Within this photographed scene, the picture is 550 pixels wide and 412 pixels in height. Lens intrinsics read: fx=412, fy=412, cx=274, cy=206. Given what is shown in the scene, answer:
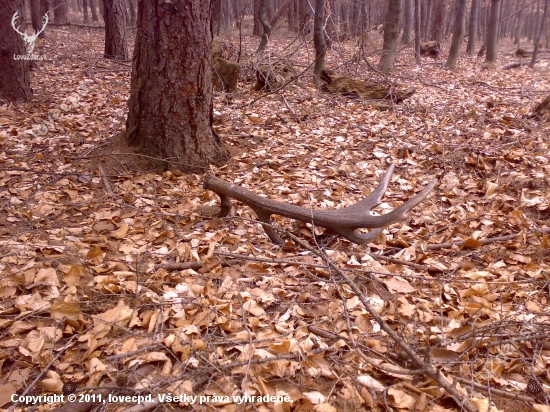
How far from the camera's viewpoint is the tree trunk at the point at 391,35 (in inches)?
309

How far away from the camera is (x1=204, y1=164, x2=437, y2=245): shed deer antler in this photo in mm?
2693

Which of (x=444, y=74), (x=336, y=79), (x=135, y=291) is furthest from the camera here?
(x=444, y=74)

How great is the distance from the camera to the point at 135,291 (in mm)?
2250

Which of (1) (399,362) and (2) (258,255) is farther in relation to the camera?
(2) (258,255)

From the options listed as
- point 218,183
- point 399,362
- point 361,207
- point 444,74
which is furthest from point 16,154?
point 444,74

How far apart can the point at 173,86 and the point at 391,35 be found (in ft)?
19.4

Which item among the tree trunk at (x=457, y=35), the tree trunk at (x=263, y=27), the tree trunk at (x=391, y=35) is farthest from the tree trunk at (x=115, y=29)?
the tree trunk at (x=457, y=35)

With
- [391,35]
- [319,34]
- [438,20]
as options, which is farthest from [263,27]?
[438,20]

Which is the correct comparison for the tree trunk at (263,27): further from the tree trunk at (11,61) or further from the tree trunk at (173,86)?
the tree trunk at (173,86)

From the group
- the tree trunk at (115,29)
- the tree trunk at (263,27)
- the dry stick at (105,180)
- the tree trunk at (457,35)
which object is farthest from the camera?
the tree trunk at (457,35)

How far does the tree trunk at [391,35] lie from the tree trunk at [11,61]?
19.3ft

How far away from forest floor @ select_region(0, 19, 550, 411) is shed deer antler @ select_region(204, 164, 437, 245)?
149 millimetres

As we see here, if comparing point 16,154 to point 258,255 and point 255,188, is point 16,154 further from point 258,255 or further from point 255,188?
point 258,255

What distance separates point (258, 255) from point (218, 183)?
629 millimetres
